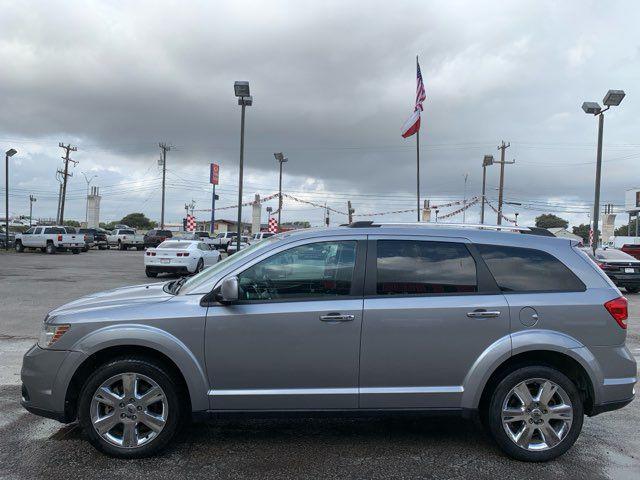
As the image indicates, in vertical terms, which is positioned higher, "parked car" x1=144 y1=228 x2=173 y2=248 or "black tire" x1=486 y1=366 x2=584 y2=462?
"parked car" x1=144 y1=228 x2=173 y2=248

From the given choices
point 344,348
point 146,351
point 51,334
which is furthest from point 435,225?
point 51,334

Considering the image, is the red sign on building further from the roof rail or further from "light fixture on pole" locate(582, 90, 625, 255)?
the roof rail

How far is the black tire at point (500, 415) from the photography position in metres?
3.95

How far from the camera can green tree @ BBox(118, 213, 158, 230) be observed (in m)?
126

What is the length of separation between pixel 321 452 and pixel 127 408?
1500 mm

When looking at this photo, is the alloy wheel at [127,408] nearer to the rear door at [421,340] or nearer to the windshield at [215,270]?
the windshield at [215,270]

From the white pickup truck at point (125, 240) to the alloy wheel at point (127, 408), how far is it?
44.3 m

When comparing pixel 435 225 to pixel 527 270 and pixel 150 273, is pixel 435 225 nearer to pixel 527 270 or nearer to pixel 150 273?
pixel 527 270

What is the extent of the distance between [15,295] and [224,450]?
1152 centimetres

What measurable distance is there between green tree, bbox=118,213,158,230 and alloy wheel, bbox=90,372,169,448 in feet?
413

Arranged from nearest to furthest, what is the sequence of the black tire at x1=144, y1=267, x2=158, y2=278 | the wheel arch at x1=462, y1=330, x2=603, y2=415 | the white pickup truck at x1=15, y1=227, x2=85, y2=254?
1. the wheel arch at x1=462, y1=330, x2=603, y2=415
2. the black tire at x1=144, y1=267, x2=158, y2=278
3. the white pickup truck at x1=15, y1=227, x2=85, y2=254

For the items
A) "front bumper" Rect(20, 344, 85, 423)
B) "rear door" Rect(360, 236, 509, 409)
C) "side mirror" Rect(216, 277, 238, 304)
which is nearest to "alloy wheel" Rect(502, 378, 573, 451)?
"rear door" Rect(360, 236, 509, 409)

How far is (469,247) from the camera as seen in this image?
13.7ft

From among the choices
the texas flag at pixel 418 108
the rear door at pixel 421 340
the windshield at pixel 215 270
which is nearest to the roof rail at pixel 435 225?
the rear door at pixel 421 340
